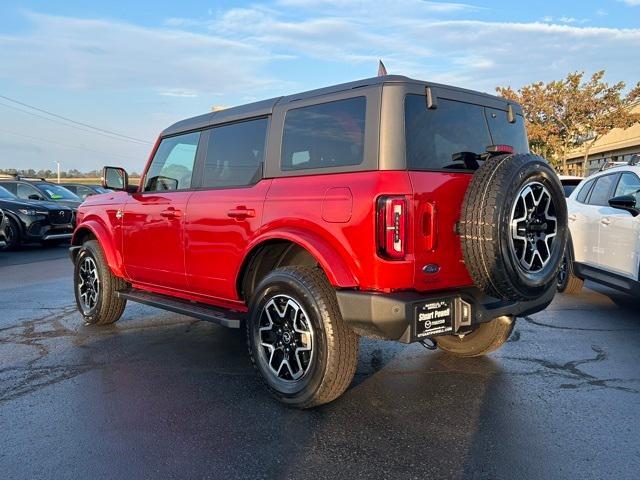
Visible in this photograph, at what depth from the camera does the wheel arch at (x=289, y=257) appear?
3248 millimetres

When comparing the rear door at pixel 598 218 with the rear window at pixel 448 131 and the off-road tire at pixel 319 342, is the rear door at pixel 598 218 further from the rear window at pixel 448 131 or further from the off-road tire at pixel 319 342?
the off-road tire at pixel 319 342

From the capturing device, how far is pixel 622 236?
5965mm

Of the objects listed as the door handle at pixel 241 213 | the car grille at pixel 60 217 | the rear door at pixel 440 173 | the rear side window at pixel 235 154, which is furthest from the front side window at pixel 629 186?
the car grille at pixel 60 217

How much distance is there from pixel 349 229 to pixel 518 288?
1058mm

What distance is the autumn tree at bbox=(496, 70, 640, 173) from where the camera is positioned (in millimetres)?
24359

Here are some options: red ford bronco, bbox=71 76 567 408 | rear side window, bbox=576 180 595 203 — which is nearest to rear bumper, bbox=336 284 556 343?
red ford bronco, bbox=71 76 567 408

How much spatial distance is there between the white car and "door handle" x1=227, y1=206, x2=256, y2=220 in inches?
160

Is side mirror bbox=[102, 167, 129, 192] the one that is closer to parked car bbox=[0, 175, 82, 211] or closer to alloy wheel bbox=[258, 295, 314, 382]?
alloy wheel bbox=[258, 295, 314, 382]

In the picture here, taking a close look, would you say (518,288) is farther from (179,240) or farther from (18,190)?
(18,190)

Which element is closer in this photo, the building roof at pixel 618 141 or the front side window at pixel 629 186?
the front side window at pixel 629 186

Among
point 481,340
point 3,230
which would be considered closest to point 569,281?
point 481,340

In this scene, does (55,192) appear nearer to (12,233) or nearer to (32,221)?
(32,221)

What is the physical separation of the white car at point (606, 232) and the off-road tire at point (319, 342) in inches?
151

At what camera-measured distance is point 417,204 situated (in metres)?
3.11
